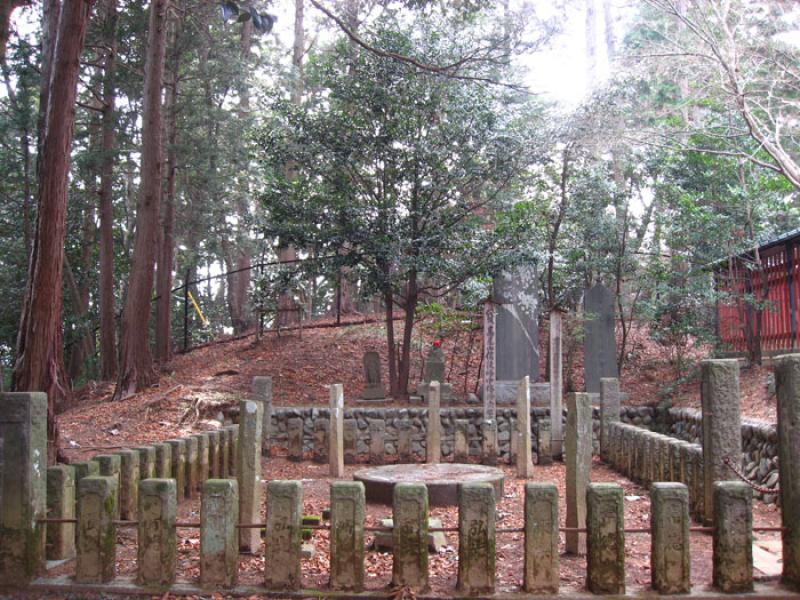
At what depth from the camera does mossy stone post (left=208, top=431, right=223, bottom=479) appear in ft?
27.8

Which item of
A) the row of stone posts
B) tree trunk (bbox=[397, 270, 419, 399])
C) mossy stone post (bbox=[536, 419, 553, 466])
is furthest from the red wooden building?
the row of stone posts

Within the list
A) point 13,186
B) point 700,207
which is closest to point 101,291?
point 13,186

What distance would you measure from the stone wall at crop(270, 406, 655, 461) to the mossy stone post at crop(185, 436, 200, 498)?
13.0 ft

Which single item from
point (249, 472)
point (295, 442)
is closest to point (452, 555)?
point (249, 472)

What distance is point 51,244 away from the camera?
661cm

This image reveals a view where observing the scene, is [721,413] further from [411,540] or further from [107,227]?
[107,227]

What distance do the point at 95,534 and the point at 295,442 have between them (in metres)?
7.03

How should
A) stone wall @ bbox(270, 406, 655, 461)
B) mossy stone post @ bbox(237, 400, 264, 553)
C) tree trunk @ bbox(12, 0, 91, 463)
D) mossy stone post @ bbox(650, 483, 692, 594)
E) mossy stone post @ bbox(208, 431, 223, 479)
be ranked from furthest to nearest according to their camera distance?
1. stone wall @ bbox(270, 406, 655, 461)
2. mossy stone post @ bbox(208, 431, 223, 479)
3. tree trunk @ bbox(12, 0, 91, 463)
4. mossy stone post @ bbox(237, 400, 264, 553)
5. mossy stone post @ bbox(650, 483, 692, 594)

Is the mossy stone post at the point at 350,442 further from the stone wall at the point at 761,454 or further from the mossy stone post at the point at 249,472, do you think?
the mossy stone post at the point at 249,472

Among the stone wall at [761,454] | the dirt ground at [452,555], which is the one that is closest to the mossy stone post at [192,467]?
the dirt ground at [452,555]

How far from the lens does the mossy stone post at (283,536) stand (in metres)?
4.60

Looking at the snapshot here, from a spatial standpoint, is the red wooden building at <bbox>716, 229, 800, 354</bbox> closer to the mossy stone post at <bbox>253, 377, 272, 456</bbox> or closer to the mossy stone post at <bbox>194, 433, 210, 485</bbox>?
the mossy stone post at <bbox>253, 377, 272, 456</bbox>

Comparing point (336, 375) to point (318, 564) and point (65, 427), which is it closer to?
point (65, 427)

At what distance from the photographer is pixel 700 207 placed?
1295 centimetres
